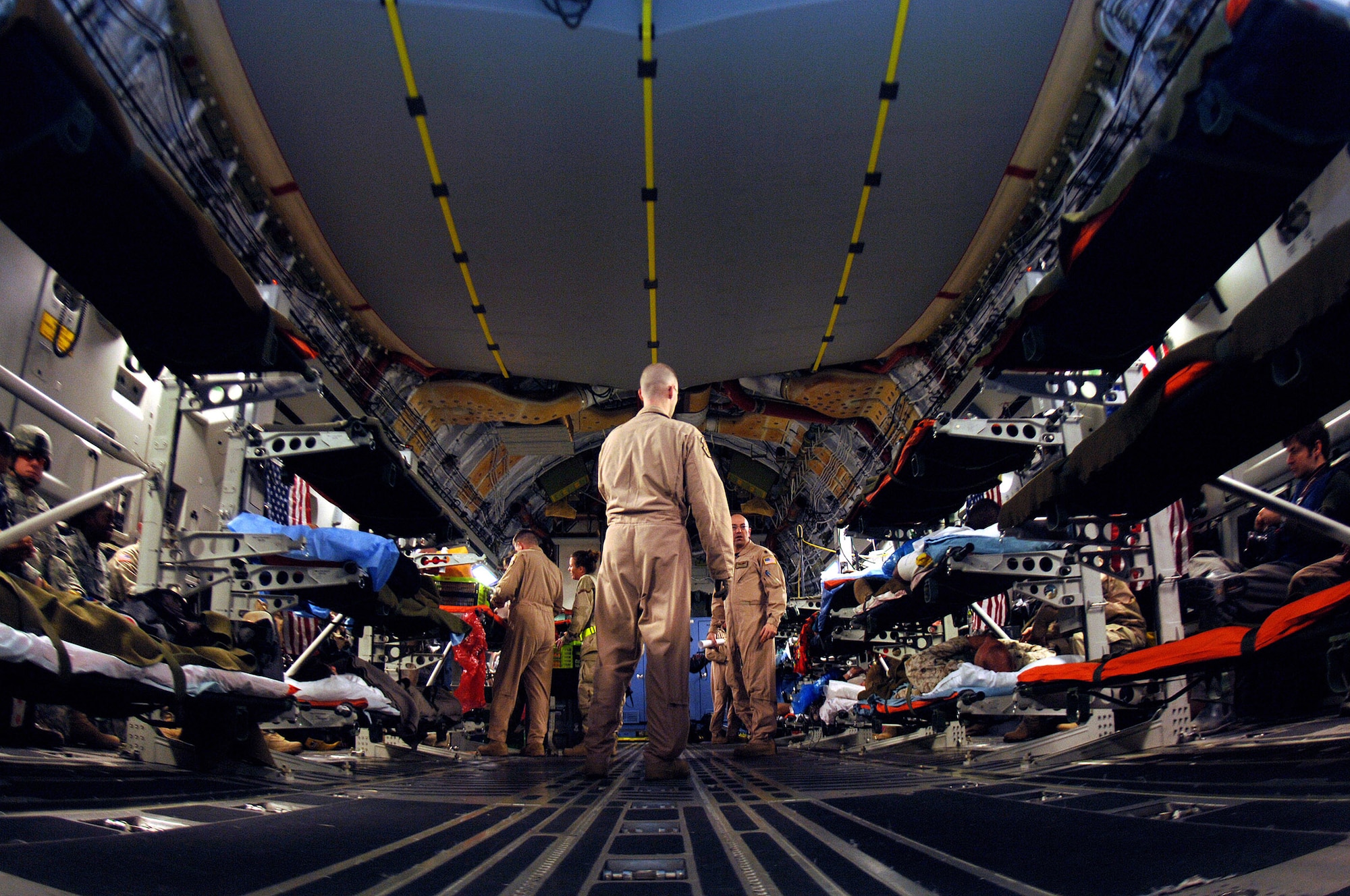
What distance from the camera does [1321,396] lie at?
2.06 meters

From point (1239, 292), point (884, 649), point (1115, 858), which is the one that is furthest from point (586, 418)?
point (1115, 858)

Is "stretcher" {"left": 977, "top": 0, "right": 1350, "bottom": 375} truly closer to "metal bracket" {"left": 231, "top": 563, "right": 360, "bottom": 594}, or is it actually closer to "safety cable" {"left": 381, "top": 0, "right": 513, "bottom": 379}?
"metal bracket" {"left": 231, "top": 563, "right": 360, "bottom": 594}

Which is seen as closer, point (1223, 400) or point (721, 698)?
point (1223, 400)

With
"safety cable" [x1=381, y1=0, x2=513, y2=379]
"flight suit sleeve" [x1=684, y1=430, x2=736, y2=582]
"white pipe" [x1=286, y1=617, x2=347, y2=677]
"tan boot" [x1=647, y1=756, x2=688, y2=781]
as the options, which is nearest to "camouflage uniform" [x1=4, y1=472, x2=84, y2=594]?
"white pipe" [x1=286, y1=617, x2=347, y2=677]

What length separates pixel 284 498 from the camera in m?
8.49

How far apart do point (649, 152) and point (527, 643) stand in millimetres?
4242

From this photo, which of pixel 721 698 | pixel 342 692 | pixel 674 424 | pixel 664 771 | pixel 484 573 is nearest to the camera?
pixel 664 771

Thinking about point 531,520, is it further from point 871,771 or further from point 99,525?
point 871,771

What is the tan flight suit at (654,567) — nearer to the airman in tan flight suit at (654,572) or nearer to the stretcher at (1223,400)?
the airman in tan flight suit at (654,572)

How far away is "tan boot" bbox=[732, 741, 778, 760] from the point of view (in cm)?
533

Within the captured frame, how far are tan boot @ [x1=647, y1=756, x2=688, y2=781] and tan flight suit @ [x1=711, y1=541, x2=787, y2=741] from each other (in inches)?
85.2

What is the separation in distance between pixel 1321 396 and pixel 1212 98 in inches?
33.6

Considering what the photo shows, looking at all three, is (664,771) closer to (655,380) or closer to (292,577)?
(655,380)

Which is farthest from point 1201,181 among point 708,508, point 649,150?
point 649,150
